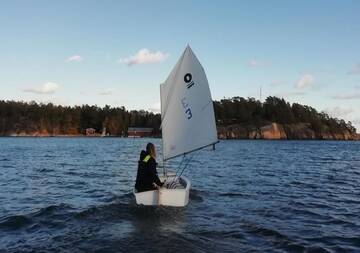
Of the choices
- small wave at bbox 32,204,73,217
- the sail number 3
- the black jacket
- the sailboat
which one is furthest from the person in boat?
small wave at bbox 32,204,73,217

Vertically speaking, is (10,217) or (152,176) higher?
(152,176)

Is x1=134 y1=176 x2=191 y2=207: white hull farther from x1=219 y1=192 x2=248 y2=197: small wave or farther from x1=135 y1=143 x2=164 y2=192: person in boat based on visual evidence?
x1=219 y1=192 x2=248 y2=197: small wave

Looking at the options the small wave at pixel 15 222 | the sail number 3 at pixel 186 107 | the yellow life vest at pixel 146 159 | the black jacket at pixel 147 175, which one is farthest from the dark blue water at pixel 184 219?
the sail number 3 at pixel 186 107

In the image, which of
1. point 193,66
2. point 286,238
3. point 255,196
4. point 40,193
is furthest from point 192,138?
point 40,193

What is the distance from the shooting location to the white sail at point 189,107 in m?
20.7

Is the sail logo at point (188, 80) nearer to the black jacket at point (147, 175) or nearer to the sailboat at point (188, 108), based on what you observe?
the sailboat at point (188, 108)

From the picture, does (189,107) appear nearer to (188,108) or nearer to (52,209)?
(188,108)

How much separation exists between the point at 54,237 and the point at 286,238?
710cm

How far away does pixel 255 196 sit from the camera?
2411cm

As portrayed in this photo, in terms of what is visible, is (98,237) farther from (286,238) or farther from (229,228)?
(286,238)

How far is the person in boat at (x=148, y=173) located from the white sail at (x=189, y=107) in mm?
2736

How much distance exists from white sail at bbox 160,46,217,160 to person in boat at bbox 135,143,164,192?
274 cm

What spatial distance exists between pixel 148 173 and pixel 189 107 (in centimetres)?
390

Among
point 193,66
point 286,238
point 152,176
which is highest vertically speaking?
point 193,66
